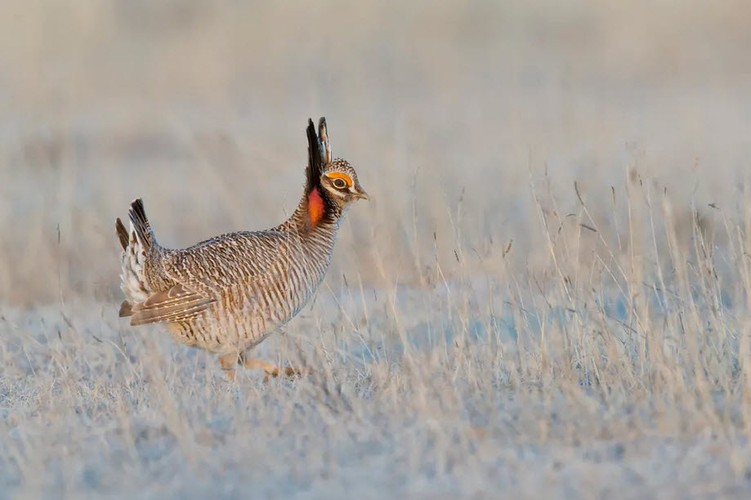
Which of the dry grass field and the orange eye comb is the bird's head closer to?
the orange eye comb

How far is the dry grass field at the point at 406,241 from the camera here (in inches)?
163

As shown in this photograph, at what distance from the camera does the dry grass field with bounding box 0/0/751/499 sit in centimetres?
414

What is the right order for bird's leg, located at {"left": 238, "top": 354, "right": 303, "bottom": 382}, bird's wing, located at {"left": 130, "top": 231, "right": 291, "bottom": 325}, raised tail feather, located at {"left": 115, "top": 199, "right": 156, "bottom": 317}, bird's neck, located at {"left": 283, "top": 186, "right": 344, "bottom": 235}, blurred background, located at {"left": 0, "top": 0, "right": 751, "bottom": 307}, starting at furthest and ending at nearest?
1. blurred background, located at {"left": 0, "top": 0, "right": 751, "bottom": 307}
2. bird's neck, located at {"left": 283, "top": 186, "right": 344, "bottom": 235}
3. raised tail feather, located at {"left": 115, "top": 199, "right": 156, "bottom": 317}
4. bird's wing, located at {"left": 130, "top": 231, "right": 291, "bottom": 325}
5. bird's leg, located at {"left": 238, "top": 354, "right": 303, "bottom": 382}

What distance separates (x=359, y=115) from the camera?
1241cm

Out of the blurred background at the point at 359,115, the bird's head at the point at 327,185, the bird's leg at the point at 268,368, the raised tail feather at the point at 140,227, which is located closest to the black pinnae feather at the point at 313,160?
the bird's head at the point at 327,185

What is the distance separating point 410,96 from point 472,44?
2730 mm

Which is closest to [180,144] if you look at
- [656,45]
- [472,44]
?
[472,44]

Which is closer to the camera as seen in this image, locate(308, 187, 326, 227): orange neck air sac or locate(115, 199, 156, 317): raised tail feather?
locate(115, 199, 156, 317): raised tail feather

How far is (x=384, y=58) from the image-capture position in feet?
56.1

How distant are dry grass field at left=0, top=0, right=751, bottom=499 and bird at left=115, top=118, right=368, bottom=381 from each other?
0.19 metres

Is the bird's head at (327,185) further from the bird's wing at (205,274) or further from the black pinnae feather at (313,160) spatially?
the bird's wing at (205,274)

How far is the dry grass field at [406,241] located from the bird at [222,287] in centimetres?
19

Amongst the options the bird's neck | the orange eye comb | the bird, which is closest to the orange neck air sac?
the bird's neck

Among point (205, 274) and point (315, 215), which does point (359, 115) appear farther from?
point (205, 274)
